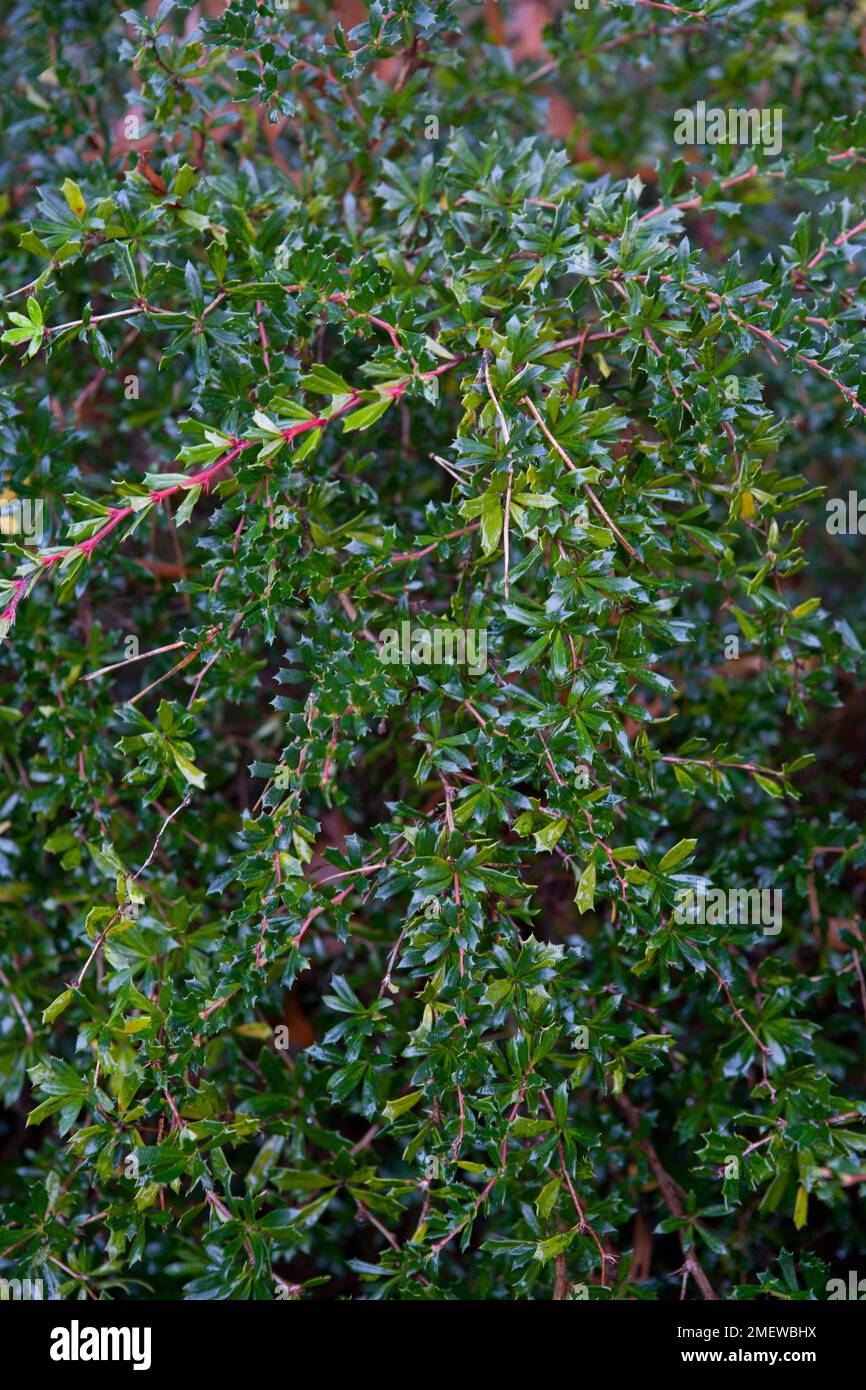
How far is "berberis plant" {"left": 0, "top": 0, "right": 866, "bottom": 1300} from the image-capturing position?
136 centimetres

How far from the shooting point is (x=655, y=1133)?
1.80 meters

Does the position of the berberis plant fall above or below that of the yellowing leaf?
below

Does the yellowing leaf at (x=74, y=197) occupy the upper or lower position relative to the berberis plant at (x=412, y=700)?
upper

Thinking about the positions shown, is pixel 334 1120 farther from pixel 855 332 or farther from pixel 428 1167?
pixel 855 332

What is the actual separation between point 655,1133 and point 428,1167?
542 millimetres

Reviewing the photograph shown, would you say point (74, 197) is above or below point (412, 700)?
above

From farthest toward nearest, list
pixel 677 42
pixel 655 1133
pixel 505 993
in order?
1. pixel 677 42
2. pixel 655 1133
3. pixel 505 993

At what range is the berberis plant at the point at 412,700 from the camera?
1.36 metres

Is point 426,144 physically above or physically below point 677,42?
below

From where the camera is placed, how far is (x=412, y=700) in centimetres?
142

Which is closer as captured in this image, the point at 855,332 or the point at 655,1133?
the point at 855,332
